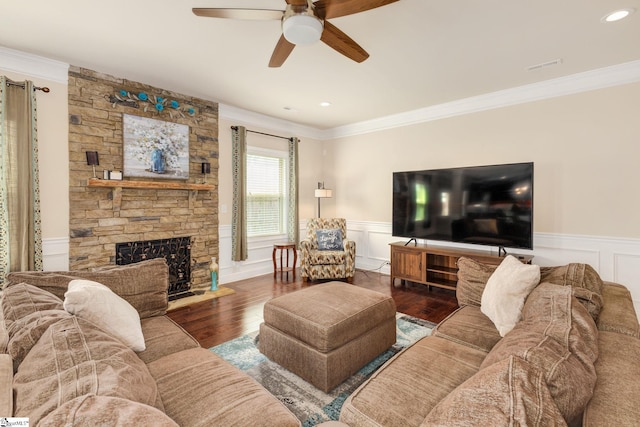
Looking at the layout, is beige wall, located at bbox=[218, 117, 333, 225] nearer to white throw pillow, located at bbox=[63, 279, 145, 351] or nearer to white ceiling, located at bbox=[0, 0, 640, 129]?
white ceiling, located at bbox=[0, 0, 640, 129]

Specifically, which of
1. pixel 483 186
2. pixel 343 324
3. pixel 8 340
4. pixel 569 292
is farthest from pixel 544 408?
pixel 483 186

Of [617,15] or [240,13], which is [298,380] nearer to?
[240,13]

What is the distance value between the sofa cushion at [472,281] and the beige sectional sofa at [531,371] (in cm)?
26

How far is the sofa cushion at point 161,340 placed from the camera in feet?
5.53

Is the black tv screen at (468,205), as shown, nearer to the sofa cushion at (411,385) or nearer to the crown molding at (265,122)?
the crown molding at (265,122)

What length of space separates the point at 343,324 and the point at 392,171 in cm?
365

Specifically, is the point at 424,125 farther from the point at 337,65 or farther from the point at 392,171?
the point at 337,65

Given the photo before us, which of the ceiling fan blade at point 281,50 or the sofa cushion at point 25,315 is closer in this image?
the sofa cushion at point 25,315

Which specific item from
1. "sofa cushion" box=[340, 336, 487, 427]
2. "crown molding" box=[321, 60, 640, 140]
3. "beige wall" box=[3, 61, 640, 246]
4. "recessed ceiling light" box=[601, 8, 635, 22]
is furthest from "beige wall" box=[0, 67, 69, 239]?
"recessed ceiling light" box=[601, 8, 635, 22]

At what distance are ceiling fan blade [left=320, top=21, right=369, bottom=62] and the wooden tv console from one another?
9.34ft

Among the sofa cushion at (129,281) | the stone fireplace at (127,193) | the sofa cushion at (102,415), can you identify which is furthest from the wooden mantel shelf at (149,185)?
the sofa cushion at (102,415)

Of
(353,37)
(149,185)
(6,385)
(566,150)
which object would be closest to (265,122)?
(149,185)

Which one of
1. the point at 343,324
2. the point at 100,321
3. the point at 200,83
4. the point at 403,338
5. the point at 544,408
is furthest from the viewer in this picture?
the point at 200,83

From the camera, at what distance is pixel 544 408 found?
0.67m
